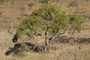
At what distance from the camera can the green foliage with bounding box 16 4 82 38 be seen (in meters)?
15.3

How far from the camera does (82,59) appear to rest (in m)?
9.66

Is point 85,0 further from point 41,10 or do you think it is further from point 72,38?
point 41,10

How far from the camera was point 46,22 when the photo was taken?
1576cm

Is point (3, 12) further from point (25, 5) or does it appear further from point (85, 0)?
point (85, 0)

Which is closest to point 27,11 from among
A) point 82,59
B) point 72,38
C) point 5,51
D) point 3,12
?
point 3,12

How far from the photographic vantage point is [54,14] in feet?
51.7

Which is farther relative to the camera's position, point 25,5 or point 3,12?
point 25,5

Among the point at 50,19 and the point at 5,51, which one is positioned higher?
the point at 50,19

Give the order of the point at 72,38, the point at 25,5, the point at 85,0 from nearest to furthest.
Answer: the point at 72,38 < the point at 25,5 < the point at 85,0

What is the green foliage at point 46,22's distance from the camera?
603 inches

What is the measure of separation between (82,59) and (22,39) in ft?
29.1

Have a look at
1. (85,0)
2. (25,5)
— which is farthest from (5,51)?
(85,0)

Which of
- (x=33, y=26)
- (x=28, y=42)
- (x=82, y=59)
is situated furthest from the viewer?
(x=28, y=42)

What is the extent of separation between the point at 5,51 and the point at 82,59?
7037 millimetres
